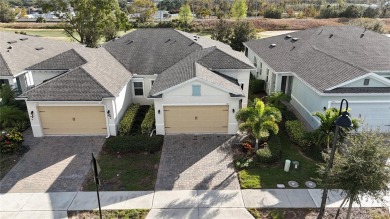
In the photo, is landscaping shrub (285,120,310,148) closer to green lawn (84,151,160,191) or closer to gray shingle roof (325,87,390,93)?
gray shingle roof (325,87,390,93)

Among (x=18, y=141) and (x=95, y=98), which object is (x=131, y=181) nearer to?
(x=95, y=98)

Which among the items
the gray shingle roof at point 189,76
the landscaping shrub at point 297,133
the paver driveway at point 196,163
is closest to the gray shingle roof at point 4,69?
the gray shingle roof at point 189,76

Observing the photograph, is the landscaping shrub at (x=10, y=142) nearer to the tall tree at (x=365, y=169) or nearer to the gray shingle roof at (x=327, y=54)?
the tall tree at (x=365, y=169)

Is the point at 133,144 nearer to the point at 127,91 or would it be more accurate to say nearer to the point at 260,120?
the point at 127,91

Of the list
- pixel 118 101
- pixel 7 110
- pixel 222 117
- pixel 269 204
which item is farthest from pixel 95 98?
pixel 269 204

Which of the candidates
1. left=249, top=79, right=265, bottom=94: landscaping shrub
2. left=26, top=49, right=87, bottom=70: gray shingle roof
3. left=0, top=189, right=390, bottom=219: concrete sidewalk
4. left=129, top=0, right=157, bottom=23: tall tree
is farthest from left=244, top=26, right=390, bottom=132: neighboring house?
left=129, top=0, right=157, bottom=23: tall tree

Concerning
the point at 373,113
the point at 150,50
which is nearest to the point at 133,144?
the point at 150,50
